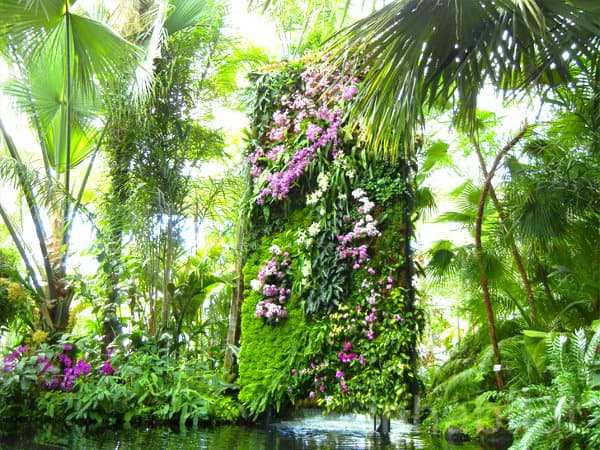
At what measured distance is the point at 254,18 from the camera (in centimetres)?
961

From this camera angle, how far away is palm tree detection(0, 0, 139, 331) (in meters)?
5.25

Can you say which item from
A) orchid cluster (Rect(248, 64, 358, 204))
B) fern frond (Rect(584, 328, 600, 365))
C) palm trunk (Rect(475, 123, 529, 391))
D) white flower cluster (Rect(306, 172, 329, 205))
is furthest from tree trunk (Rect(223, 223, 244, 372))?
fern frond (Rect(584, 328, 600, 365))

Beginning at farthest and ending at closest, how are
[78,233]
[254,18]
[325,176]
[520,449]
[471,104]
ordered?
[254,18] < [78,233] < [325,176] < [471,104] < [520,449]

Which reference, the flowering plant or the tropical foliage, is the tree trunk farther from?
the flowering plant

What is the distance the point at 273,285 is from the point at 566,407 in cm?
336

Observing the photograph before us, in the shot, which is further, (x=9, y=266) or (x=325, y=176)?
(x=9, y=266)

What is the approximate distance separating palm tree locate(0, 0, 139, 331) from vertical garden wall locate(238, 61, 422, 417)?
205 centimetres

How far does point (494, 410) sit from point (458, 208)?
2.65m

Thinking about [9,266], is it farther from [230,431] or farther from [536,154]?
[536,154]

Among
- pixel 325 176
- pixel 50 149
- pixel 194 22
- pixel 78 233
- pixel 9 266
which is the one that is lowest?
pixel 9 266

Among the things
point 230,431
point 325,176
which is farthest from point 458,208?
point 230,431

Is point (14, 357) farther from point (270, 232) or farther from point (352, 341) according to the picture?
point (352, 341)

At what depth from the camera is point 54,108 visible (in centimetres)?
728

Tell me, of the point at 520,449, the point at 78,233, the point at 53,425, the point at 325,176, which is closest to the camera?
the point at 520,449
